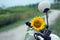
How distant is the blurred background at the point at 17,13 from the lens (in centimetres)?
153

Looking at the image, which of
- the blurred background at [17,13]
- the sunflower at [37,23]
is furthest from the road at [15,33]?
the sunflower at [37,23]

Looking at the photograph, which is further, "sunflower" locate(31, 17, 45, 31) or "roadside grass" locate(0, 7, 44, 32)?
"roadside grass" locate(0, 7, 44, 32)

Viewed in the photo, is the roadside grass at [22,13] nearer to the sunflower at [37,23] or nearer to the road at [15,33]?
the road at [15,33]

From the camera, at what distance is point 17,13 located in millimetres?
1594

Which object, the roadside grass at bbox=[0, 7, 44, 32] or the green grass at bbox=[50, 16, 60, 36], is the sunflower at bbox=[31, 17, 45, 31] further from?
the green grass at bbox=[50, 16, 60, 36]

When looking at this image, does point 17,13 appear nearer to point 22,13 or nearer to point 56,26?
point 22,13

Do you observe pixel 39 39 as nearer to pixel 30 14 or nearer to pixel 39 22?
pixel 39 22

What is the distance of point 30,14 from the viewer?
1641mm

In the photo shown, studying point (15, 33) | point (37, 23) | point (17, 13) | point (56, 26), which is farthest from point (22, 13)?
point (37, 23)

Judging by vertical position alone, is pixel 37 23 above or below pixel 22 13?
above

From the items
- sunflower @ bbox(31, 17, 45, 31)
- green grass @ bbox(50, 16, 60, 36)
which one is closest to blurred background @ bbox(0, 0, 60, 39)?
green grass @ bbox(50, 16, 60, 36)

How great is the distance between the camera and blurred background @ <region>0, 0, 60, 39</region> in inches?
60.3

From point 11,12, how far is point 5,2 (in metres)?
0.13

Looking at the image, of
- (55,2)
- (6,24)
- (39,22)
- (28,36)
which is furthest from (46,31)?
(55,2)
